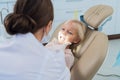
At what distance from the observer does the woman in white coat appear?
3.19 ft

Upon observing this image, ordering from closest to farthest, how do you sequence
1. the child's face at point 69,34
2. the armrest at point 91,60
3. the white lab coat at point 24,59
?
the white lab coat at point 24,59 → the armrest at point 91,60 → the child's face at point 69,34

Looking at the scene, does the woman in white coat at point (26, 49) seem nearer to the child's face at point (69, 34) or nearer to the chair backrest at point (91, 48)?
the chair backrest at point (91, 48)

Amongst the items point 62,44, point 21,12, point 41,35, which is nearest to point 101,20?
point 62,44

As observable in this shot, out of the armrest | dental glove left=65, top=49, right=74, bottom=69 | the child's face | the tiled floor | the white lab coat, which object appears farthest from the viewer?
the tiled floor

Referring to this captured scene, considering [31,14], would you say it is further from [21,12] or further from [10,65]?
[10,65]

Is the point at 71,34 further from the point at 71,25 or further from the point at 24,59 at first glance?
the point at 24,59

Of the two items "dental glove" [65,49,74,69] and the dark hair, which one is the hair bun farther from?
"dental glove" [65,49,74,69]

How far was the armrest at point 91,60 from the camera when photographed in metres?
1.55

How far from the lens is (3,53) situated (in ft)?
3.23

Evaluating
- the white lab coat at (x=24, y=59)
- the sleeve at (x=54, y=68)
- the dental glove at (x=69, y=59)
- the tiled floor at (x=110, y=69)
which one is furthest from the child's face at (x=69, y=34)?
the tiled floor at (x=110, y=69)

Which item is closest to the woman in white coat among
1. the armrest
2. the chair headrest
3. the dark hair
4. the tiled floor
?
the dark hair

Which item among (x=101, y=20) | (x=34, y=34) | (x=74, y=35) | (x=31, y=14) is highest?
(x=31, y=14)

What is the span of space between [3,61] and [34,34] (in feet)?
0.64

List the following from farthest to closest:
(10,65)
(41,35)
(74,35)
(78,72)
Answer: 1. (74,35)
2. (78,72)
3. (41,35)
4. (10,65)
